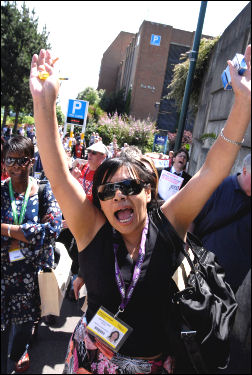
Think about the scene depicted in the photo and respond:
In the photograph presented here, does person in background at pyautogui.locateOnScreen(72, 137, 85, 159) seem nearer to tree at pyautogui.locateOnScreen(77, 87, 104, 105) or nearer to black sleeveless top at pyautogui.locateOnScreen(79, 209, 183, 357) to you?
black sleeveless top at pyautogui.locateOnScreen(79, 209, 183, 357)

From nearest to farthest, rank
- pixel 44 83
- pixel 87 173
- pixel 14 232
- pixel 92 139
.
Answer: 1. pixel 44 83
2. pixel 14 232
3. pixel 92 139
4. pixel 87 173

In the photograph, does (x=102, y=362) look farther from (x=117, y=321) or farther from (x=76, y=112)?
(x=76, y=112)

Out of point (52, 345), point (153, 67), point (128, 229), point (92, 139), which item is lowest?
point (52, 345)

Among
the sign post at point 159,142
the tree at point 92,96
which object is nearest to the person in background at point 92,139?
the sign post at point 159,142

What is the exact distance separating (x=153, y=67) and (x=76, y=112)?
32.0 meters

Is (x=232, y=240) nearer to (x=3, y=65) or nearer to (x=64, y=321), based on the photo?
(x=64, y=321)

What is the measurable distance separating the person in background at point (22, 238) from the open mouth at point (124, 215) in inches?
46.1

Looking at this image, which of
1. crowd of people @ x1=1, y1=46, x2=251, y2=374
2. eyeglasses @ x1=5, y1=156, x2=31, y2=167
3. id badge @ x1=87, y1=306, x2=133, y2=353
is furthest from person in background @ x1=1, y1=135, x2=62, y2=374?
id badge @ x1=87, y1=306, x2=133, y2=353

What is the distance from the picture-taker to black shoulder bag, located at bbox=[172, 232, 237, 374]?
1298 millimetres

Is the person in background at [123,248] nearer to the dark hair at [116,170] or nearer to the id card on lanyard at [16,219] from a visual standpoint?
the dark hair at [116,170]

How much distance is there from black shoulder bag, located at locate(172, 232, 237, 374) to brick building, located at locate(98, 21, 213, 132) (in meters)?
31.8

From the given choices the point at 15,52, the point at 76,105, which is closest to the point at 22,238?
the point at 76,105

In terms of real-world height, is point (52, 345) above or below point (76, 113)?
below

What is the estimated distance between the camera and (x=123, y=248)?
60.6 inches
